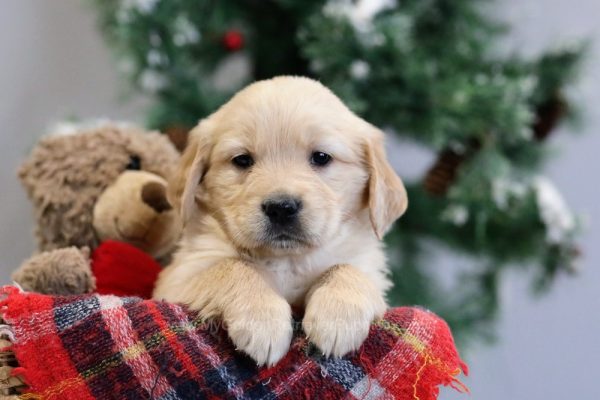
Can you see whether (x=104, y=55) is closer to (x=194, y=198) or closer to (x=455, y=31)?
(x=455, y=31)

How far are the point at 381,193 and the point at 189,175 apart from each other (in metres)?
0.43

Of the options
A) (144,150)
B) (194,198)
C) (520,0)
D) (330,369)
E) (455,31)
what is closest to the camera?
(330,369)

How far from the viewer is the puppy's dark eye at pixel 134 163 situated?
1597mm

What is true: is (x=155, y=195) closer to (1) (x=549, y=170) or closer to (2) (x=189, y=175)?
(2) (x=189, y=175)

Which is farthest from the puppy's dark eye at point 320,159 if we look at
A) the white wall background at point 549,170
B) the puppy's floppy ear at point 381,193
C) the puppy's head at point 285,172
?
the white wall background at point 549,170

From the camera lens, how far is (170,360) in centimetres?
93

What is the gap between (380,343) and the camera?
987 mm

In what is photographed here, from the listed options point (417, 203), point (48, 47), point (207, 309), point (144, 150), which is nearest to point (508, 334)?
point (417, 203)

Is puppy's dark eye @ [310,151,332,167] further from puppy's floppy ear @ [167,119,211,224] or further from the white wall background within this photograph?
the white wall background

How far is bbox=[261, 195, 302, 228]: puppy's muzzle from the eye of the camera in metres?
1.15

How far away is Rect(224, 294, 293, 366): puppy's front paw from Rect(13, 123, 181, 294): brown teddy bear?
0.51 metres

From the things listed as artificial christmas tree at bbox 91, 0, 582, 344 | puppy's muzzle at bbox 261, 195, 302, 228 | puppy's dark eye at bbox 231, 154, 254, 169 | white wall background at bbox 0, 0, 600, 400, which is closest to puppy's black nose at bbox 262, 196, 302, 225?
puppy's muzzle at bbox 261, 195, 302, 228

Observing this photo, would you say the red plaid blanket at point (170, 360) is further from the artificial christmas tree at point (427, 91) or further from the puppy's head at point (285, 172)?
the artificial christmas tree at point (427, 91)

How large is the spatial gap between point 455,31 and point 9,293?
1946 millimetres
